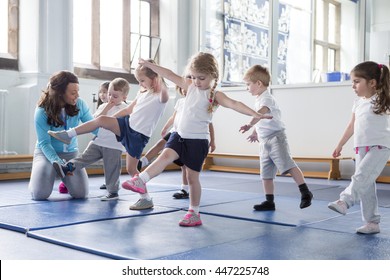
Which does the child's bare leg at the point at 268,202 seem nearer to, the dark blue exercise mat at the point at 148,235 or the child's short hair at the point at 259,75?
the dark blue exercise mat at the point at 148,235

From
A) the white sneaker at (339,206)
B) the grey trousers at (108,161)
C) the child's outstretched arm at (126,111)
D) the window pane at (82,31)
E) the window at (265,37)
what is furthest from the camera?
the window at (265,37)

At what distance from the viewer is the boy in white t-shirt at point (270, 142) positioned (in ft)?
11.1

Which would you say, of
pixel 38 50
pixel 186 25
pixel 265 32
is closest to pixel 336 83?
pixel 265 32

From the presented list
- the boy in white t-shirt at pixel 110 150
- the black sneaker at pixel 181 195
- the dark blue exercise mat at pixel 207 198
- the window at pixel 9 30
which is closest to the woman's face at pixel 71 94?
the boy in white t-shirt at pixel 110 150

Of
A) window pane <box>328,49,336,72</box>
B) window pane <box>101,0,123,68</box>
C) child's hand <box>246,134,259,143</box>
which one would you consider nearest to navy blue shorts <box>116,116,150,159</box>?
child's hand <box>246,134,259,143</box>

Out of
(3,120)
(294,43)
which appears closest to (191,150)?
(3,120)

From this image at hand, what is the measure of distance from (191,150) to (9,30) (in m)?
4.10

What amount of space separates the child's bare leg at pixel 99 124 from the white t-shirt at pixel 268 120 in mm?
1004

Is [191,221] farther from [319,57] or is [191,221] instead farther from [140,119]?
[319,57]

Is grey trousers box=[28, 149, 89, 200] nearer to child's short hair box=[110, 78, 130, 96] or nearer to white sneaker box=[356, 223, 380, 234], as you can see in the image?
child's short hair box=[110, 78, 130, 96]

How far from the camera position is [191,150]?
286 cm

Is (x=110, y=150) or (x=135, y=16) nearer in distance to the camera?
(x=110, y=150)

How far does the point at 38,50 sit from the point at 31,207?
3.00 m
